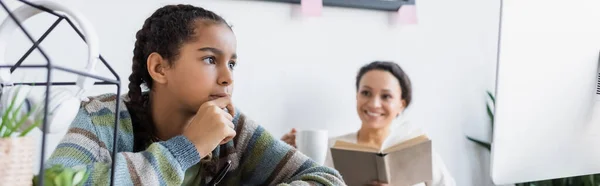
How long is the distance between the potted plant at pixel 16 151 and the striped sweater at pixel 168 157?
6.6 inches

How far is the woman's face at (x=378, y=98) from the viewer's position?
1.73 m

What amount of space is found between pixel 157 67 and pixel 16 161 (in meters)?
0.42

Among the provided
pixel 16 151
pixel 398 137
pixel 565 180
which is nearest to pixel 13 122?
pixel 16 151

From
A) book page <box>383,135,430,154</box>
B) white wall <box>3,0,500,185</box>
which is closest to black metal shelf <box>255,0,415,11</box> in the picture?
white wall <box>3,0,500,185</box>

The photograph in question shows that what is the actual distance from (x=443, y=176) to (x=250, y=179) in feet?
2.75

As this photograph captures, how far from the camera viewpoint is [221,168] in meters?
1.01

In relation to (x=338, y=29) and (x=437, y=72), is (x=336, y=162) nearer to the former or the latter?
(x=338, y=29)

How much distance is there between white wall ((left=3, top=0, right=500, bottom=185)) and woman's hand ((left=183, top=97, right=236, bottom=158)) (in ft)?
1.97

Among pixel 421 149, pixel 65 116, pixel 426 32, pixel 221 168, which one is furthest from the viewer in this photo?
pixel 426 32

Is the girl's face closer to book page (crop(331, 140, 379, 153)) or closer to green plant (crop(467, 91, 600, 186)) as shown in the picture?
book page (crop(331, 140, 379, 153))

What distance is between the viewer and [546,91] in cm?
106

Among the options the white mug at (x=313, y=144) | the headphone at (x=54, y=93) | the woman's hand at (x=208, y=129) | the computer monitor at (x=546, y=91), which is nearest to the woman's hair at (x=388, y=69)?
the white mug at (x=313, y=144)

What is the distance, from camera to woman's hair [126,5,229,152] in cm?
Answer: 97

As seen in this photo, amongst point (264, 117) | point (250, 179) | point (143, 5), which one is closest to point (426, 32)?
point (264, 117)
